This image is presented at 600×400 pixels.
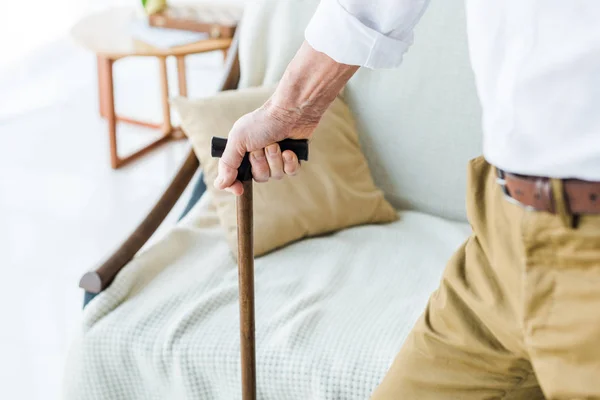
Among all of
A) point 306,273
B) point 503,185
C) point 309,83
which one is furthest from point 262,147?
point 306,273

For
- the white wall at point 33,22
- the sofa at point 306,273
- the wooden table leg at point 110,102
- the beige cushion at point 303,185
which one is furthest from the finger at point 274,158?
the white wall at point 33,22

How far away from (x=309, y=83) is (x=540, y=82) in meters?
0.42

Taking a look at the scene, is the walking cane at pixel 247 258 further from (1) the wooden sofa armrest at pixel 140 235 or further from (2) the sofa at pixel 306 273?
(1) the wooden sofa armrest at pixel 140 235

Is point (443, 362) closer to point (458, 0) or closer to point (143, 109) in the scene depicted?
point (458, 0)

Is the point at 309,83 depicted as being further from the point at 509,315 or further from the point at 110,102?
the point at 110,102

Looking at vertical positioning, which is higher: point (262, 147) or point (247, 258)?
point (262, 147)

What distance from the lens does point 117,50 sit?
2.90m

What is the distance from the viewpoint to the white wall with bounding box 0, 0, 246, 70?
3.78 meters

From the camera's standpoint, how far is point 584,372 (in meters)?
1.00

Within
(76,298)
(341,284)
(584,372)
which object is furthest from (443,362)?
(76,298)

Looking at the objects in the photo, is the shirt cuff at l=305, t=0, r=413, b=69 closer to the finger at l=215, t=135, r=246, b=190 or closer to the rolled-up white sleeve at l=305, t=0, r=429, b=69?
the rolled-up white sleeve at l=305, t=0, r=429, b=69

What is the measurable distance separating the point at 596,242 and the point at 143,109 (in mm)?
3101

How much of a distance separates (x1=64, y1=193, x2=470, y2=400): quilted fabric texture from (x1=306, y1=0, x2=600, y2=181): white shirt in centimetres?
66

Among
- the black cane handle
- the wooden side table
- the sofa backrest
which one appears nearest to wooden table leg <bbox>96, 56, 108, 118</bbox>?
the wooden side table
